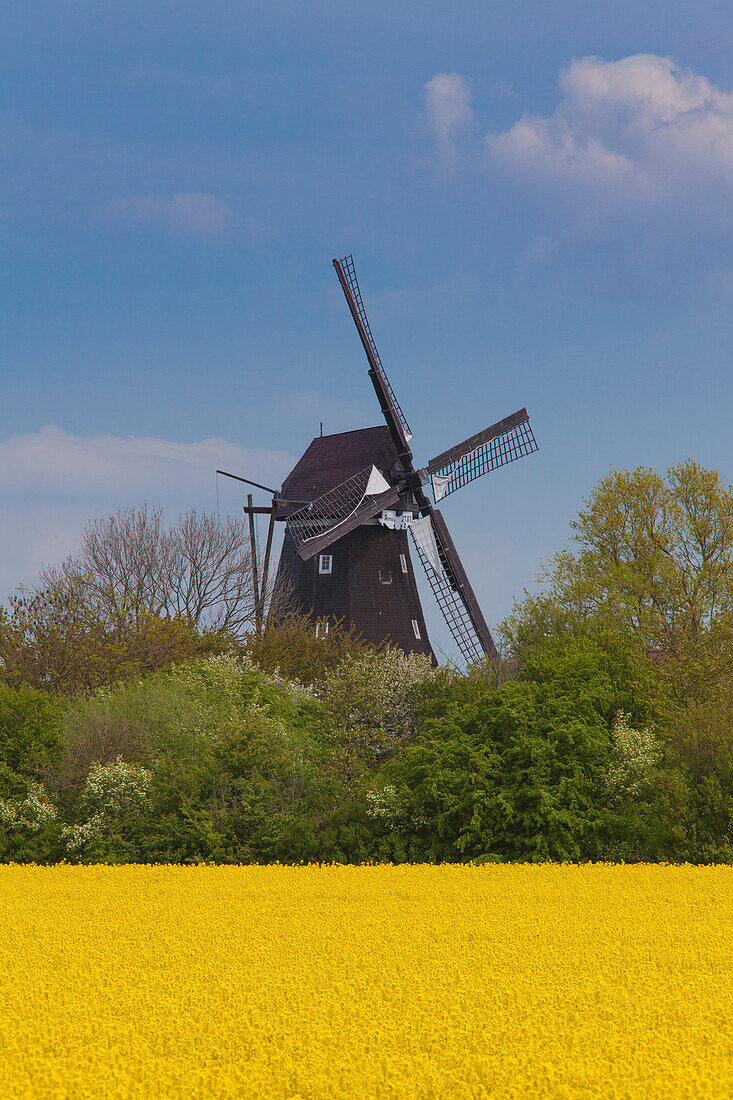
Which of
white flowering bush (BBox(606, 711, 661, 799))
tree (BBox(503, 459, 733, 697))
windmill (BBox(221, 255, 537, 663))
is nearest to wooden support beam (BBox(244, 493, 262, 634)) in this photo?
windmill (BBox(221, 255, 537, 663))

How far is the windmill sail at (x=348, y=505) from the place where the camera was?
33.6 m

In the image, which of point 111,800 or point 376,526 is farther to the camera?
point 376,526

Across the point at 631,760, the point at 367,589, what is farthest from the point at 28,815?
the point at 367,589

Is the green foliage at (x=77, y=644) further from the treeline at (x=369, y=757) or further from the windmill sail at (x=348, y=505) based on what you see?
the windmill sail at (x=348, y=505)

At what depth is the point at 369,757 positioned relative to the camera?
2097cm

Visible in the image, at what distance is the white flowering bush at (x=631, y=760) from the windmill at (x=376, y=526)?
1608 centimetres

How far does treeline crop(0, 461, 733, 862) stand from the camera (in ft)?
54.8

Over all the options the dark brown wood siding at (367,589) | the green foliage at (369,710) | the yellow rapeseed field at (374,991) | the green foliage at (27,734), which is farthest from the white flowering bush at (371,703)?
the dark brown wood siding at (367,589)

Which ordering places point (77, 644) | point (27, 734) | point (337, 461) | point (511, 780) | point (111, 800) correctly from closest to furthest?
point (511, 780), point (111, 800), point (27, 734), point (77, 644), point (337, 461)

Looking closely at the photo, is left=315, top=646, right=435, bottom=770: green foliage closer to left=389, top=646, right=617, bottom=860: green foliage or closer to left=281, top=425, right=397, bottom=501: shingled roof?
left=389, top=646, right=617, bottom=860: green foliage

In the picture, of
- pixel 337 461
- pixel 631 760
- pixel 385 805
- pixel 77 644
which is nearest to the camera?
pixel 631 760

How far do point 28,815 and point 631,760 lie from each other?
1122 centimetres

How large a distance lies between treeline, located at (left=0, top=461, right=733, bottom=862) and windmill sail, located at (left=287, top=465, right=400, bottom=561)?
8808 millimetres

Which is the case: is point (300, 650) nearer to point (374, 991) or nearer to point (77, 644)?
point (77, 644)
